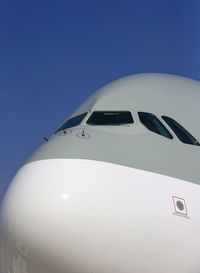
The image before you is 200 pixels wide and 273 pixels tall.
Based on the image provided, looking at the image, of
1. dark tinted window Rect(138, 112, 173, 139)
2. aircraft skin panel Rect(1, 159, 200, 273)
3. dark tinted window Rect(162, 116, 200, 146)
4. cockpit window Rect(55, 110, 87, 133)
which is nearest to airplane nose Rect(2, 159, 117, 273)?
aircraft skin panel Rect(1, 159, 200, 273)

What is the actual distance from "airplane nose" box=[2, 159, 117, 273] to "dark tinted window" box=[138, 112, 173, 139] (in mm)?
A: 1786

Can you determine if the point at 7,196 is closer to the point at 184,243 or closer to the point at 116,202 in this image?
the point at 116,202

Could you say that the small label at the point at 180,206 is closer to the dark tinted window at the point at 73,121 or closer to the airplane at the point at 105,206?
the airplane at the point at 105,206

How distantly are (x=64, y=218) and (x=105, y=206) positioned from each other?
54cm

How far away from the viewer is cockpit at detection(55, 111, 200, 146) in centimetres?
812

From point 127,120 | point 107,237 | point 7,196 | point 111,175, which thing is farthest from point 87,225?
point 127,120

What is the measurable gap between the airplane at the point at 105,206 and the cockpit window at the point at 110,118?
318 millimetres

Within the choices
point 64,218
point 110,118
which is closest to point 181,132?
point 110,118

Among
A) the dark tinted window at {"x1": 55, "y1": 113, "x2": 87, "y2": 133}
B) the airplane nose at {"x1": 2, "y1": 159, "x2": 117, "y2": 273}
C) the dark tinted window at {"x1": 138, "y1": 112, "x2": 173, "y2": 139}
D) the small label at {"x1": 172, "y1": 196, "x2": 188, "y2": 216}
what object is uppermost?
the dark tinted window at {"x1": 55, "y1": 113, "x2": 87, "y2": 133}

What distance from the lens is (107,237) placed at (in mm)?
6324

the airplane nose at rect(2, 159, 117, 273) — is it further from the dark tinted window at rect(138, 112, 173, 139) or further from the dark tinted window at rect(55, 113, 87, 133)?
the dark tinted window at rect(55, 113, 87, 133)

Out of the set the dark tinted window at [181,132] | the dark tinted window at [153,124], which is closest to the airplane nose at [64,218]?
the dark tinted window at [153,124]

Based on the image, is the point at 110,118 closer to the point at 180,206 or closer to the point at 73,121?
the point at 73,121

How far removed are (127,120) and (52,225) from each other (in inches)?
107
